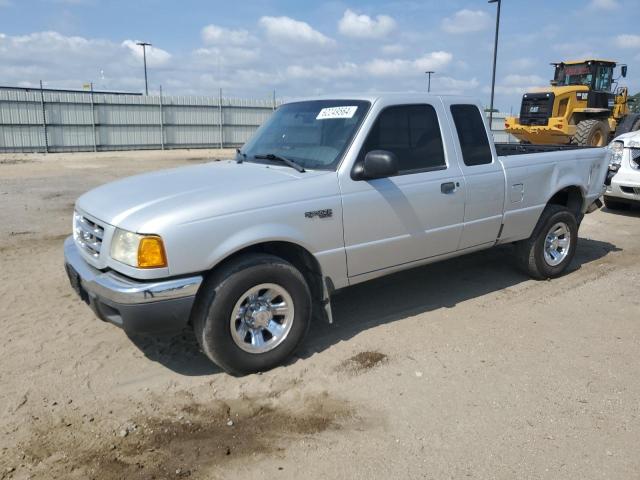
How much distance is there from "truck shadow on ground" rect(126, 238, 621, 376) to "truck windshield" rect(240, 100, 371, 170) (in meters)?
1.44

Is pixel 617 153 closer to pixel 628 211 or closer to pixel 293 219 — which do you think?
pixel 628 211

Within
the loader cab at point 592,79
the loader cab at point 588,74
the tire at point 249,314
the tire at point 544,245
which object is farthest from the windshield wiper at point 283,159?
the loader cab at point 588,74

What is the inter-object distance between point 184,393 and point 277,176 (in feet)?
5.49

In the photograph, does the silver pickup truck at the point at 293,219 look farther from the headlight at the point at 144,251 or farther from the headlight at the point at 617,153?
the headlight at the point at 617,153

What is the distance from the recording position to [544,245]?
5.82 m

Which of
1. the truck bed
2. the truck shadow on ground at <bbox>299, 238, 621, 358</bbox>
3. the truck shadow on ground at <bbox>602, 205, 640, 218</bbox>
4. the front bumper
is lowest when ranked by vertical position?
the truck shadow on ground at <bbox>299, 238, 621, 358</bbox>

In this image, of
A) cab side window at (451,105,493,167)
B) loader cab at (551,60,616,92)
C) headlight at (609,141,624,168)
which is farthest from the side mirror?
loader cab at (551,60,616,92)

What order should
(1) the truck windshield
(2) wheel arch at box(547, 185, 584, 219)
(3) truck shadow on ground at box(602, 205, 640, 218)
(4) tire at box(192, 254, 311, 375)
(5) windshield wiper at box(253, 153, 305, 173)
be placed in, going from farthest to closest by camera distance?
(3) truck shadow on ground at box(602, 205, 640, 218) → (2) wheel arch at box(547, 185, 584, 219) → (1) the truck windshield → (5) windshield wiper at box(253, 153, 305, 173) → (4) tire at box(192, 254, 311, 375)

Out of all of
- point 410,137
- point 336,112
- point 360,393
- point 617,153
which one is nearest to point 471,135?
point 410,137

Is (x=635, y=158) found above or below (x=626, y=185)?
above

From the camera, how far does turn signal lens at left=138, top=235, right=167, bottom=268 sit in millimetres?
3316

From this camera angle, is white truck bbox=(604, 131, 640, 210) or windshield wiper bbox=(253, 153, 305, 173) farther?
white truck bbox=(604, 131, 640, 210)

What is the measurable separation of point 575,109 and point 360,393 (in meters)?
16.1

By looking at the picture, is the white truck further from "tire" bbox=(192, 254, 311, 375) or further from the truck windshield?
"tire" bbox=(192, 254, 311, 375)
